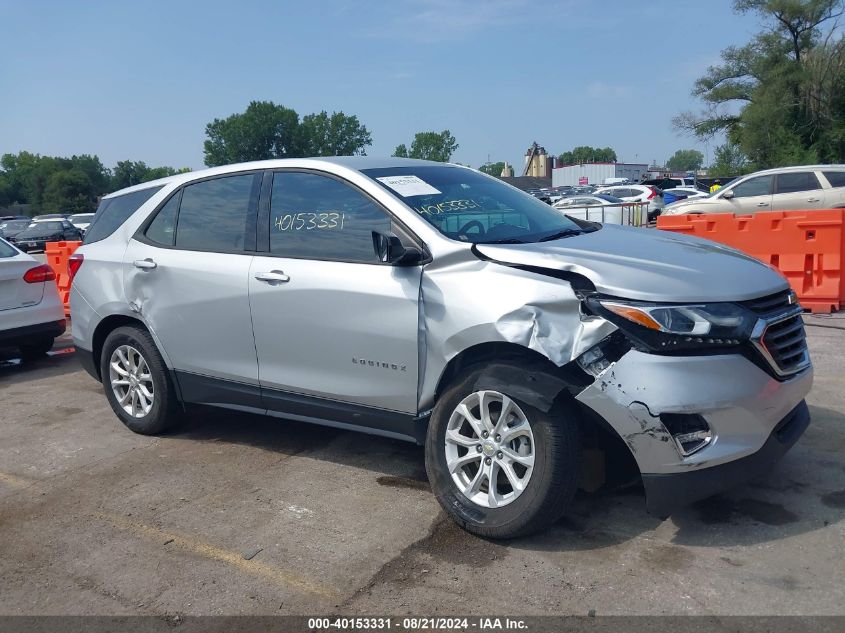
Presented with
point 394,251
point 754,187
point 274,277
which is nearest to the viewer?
point 394,251

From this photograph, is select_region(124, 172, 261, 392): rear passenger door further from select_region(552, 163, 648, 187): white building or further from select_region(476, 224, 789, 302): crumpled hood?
select_region(552, 163, 648, 187): white building

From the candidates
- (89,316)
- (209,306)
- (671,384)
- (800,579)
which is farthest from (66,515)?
(800,579)

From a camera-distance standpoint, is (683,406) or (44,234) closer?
(683,406)

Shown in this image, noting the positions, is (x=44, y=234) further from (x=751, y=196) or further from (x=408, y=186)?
(x=408, y=186)

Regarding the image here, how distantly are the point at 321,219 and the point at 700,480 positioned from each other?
2.49m

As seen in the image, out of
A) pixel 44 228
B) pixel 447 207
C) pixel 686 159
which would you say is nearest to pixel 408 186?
pixel 447 207

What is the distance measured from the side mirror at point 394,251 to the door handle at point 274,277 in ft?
2.50

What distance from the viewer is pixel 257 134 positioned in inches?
3334

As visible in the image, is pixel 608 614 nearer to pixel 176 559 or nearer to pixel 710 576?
pixel 710 576

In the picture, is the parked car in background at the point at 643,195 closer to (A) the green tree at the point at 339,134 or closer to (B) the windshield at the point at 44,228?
(B) the windshield at the point at 44,228

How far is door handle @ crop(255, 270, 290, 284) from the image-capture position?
4.51 m

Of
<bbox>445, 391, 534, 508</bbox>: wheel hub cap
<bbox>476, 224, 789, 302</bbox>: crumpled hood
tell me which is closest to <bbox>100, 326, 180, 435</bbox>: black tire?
<bbox>445, 391, 534, 508</bbox>: wheel hub cap

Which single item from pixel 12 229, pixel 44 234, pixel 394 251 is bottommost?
pixel 44 234

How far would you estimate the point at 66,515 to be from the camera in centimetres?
432
